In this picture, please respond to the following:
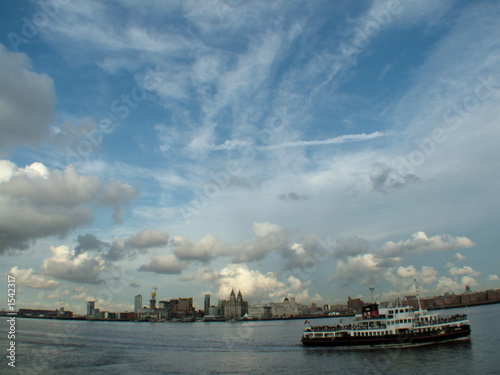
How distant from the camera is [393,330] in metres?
84.4

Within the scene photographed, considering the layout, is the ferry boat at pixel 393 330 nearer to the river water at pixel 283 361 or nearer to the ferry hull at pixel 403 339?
the ferry hull at pixel 403 339

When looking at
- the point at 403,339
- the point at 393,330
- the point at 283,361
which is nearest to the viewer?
the point at 283,361

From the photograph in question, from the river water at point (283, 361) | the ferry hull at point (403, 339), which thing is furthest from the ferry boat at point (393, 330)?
the river water at point (283, 361)

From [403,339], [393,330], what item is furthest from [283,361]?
[403,339]

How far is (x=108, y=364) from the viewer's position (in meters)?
75.7

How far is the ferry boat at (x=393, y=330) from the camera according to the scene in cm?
8250

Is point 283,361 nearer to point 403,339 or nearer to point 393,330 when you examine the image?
point 393,330

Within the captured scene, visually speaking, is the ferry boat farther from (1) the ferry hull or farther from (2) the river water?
(2) the river water

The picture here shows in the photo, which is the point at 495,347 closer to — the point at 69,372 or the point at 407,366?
the point at 407,366

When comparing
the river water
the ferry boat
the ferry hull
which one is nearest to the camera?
the river water

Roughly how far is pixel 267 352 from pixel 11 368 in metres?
54.5

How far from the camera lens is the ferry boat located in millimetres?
82500

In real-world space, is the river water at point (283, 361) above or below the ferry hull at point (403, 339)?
below

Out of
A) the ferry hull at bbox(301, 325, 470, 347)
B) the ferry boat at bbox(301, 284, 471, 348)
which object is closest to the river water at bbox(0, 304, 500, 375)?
the ferry hull at bbox(301, 325, 470, 347)
